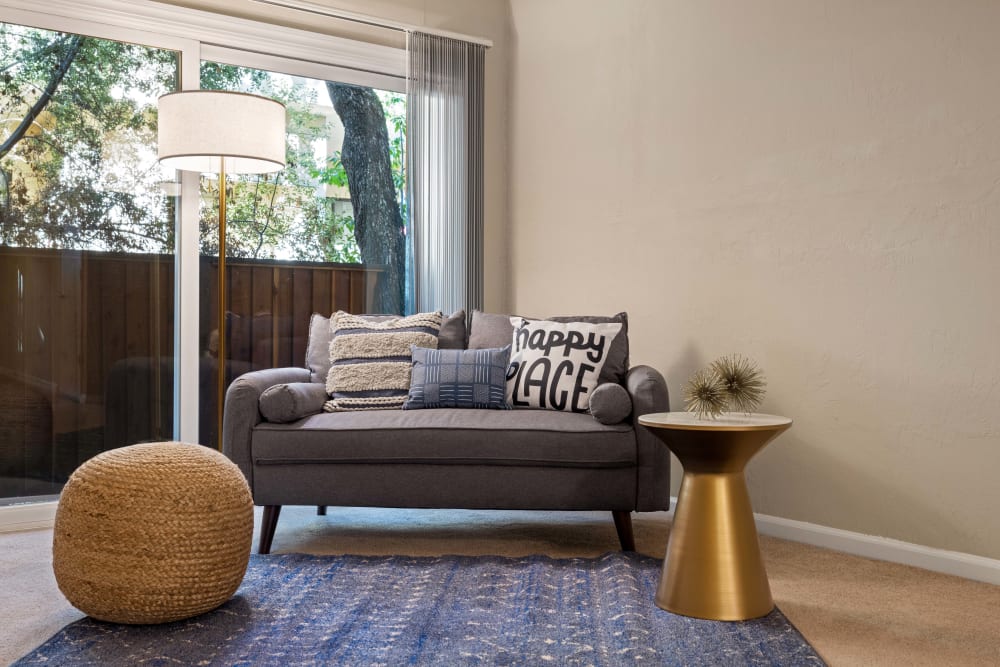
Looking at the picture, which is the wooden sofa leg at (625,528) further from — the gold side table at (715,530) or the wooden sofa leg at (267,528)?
the wooden sofa leg at (267,528)

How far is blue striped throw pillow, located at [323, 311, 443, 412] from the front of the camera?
10.9 ft

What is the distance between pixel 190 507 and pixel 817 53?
258 centimetres

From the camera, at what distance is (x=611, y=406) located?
2.87 metres

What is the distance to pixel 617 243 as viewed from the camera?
397 centimetres

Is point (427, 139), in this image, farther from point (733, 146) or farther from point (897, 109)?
point (897, 109)

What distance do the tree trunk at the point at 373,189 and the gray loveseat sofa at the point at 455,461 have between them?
1523 mm

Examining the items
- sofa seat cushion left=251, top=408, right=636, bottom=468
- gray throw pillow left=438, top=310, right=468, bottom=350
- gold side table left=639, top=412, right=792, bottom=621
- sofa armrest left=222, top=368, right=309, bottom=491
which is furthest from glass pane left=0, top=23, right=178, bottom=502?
gold side table left=639, top=412, right=792, bottom=621

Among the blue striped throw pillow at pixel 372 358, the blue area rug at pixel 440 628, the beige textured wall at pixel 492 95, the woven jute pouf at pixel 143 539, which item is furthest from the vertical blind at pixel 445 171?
the woven jute pouf at pixel 143 539

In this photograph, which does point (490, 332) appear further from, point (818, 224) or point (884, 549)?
point (884, 549)

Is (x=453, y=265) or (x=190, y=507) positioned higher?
(x=453, y=265)

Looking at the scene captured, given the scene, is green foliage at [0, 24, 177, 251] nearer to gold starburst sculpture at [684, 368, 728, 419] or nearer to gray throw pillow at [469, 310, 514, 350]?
gray throw pillow at [469, 310, 514, 350]

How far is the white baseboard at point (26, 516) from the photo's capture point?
3.38 metres

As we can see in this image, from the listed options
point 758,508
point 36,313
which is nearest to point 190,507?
point 36,313

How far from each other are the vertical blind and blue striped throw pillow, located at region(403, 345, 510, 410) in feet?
3.42
